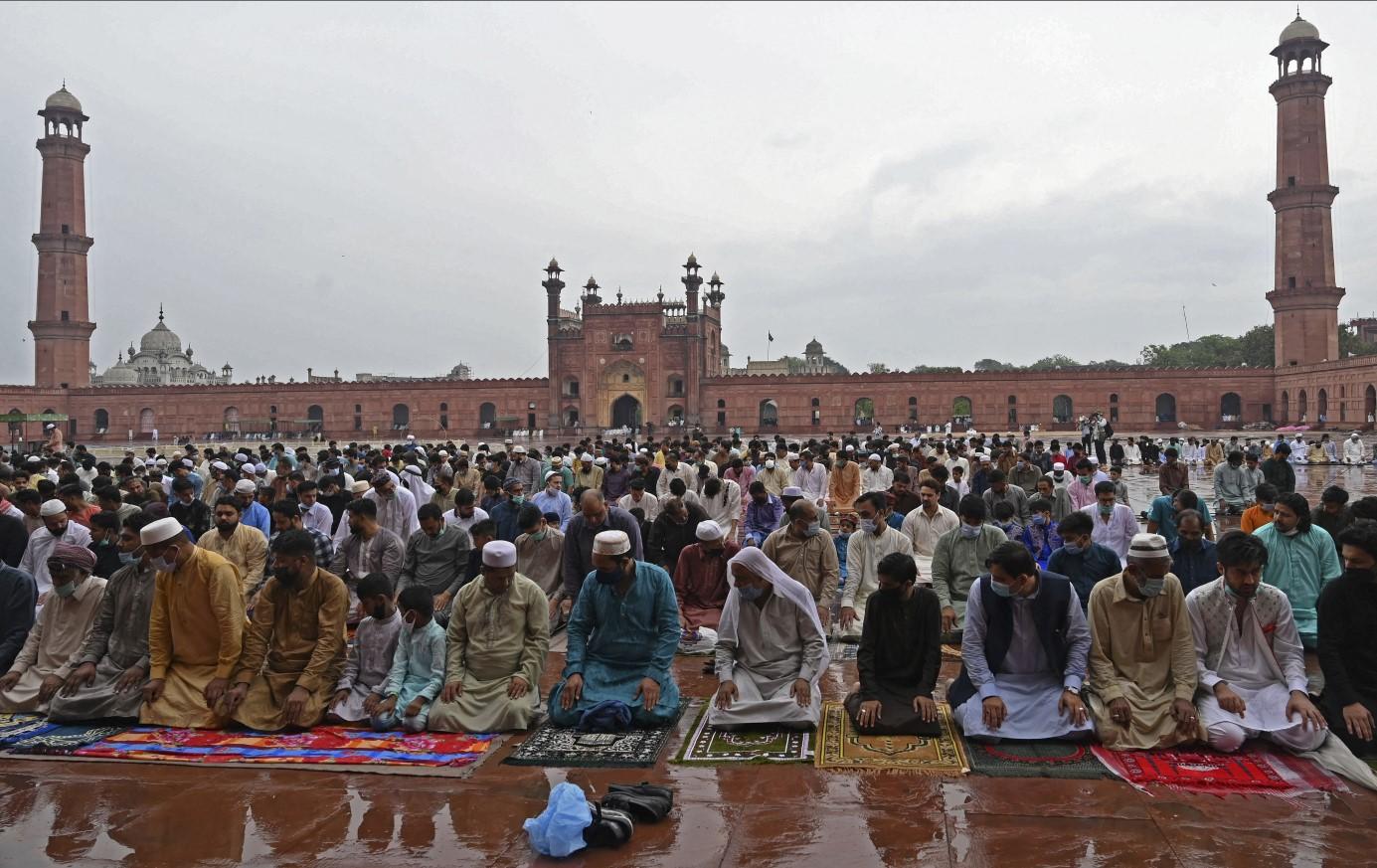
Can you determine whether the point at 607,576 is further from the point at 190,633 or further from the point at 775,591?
the point at 190,633

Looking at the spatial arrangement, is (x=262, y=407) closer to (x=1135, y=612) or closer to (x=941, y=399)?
(x=941, y=399)

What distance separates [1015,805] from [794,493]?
14.2ft

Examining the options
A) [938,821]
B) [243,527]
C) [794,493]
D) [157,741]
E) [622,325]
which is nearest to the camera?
[938,821]

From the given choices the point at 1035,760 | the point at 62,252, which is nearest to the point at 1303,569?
the point at 1035,760

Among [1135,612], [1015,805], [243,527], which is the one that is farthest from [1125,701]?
[243,527]

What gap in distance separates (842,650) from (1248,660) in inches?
106

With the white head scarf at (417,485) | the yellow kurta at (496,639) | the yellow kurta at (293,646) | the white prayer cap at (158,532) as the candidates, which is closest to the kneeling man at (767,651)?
the yellow kurta at (496,639)

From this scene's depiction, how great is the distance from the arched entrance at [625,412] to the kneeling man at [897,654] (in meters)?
46.5

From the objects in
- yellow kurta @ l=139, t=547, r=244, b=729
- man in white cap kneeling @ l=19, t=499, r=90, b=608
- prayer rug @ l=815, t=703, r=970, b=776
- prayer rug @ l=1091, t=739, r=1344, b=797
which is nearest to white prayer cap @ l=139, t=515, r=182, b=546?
yellow kurta @ l=139, t=547, r=244, b=729

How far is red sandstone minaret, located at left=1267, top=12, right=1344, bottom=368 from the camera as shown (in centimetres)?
4247

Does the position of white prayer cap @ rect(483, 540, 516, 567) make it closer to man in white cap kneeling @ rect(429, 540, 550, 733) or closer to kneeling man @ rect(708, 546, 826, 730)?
man in white cap kneeling @ rect(429, 540, 550, 733)

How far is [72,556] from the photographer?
558 centimetres

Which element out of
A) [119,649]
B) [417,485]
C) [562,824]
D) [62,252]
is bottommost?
[562,824]

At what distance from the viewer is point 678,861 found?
3545mm
